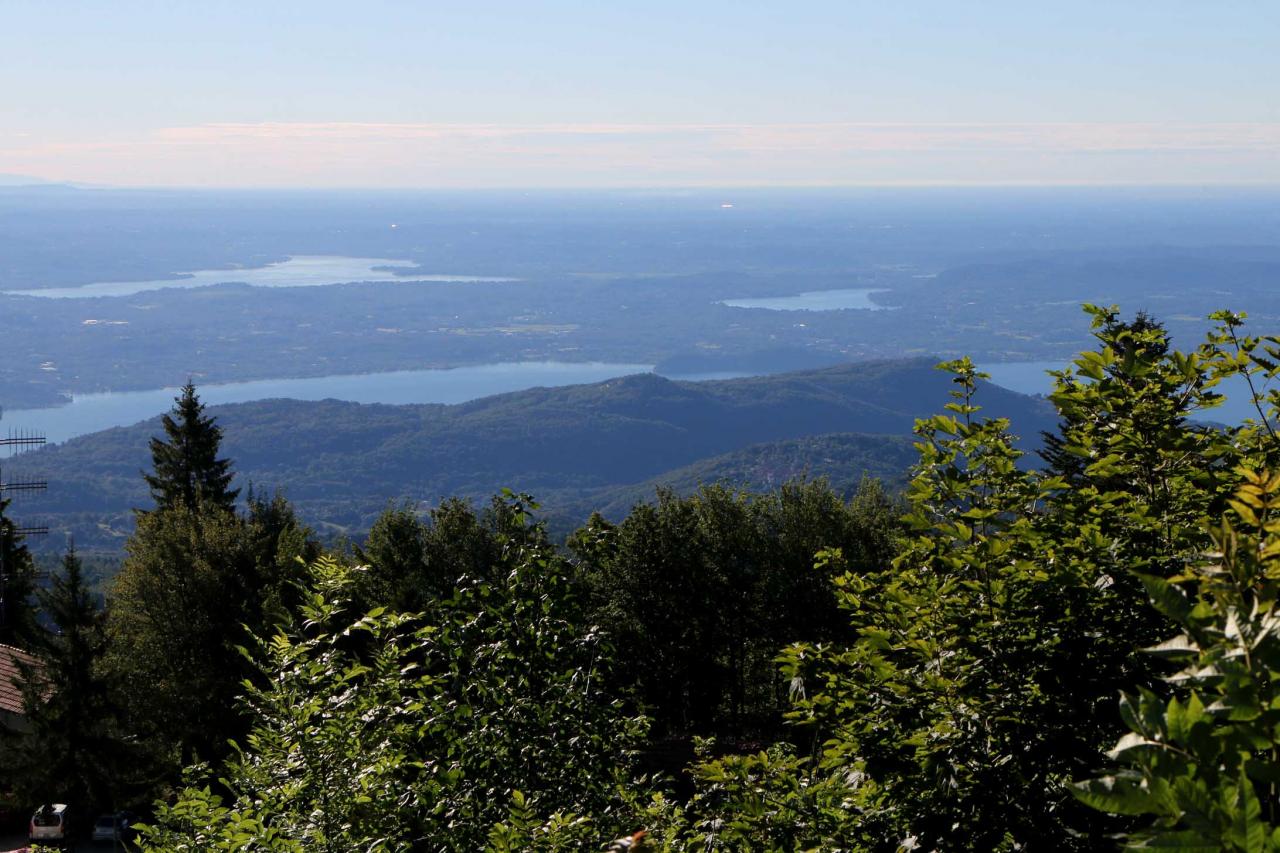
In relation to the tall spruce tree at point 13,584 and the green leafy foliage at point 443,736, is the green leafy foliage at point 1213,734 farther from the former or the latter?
the tall spruce tree at point 13,584

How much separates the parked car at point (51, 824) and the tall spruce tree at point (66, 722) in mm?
512

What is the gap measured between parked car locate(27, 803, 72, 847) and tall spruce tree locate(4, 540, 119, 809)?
512 millimetres

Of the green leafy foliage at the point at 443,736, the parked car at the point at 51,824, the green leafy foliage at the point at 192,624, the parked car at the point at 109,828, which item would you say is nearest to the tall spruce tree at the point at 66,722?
the parked car at the point at 51,824

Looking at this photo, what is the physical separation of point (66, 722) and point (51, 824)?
2.77 m

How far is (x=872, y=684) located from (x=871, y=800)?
534 millimetres

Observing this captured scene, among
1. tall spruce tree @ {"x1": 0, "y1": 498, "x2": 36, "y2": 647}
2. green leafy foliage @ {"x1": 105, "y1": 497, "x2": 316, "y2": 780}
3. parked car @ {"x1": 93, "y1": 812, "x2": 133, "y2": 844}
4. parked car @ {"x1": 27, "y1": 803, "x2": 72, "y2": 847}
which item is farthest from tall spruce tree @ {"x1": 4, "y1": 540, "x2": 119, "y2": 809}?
tall spruce tree @ {"x1": 0, "y1": 498, "x2": 36, "y2": 647}

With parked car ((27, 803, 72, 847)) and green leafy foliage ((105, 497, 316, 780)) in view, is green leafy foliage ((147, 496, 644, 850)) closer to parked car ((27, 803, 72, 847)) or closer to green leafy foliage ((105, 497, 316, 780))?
parked car ((27, 803, 72, 847))

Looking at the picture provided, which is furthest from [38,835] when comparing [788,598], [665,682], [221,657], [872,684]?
[872,684]

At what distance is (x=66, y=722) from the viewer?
75.9 ft

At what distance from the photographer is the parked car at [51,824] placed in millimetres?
23641

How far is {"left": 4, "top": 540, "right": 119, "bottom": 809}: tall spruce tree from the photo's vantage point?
75.7 ft

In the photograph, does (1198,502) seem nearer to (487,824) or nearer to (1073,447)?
(1073,447)

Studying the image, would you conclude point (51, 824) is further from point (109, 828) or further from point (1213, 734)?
point (1213, 734)

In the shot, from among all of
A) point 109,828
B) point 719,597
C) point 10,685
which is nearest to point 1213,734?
point 109,828
